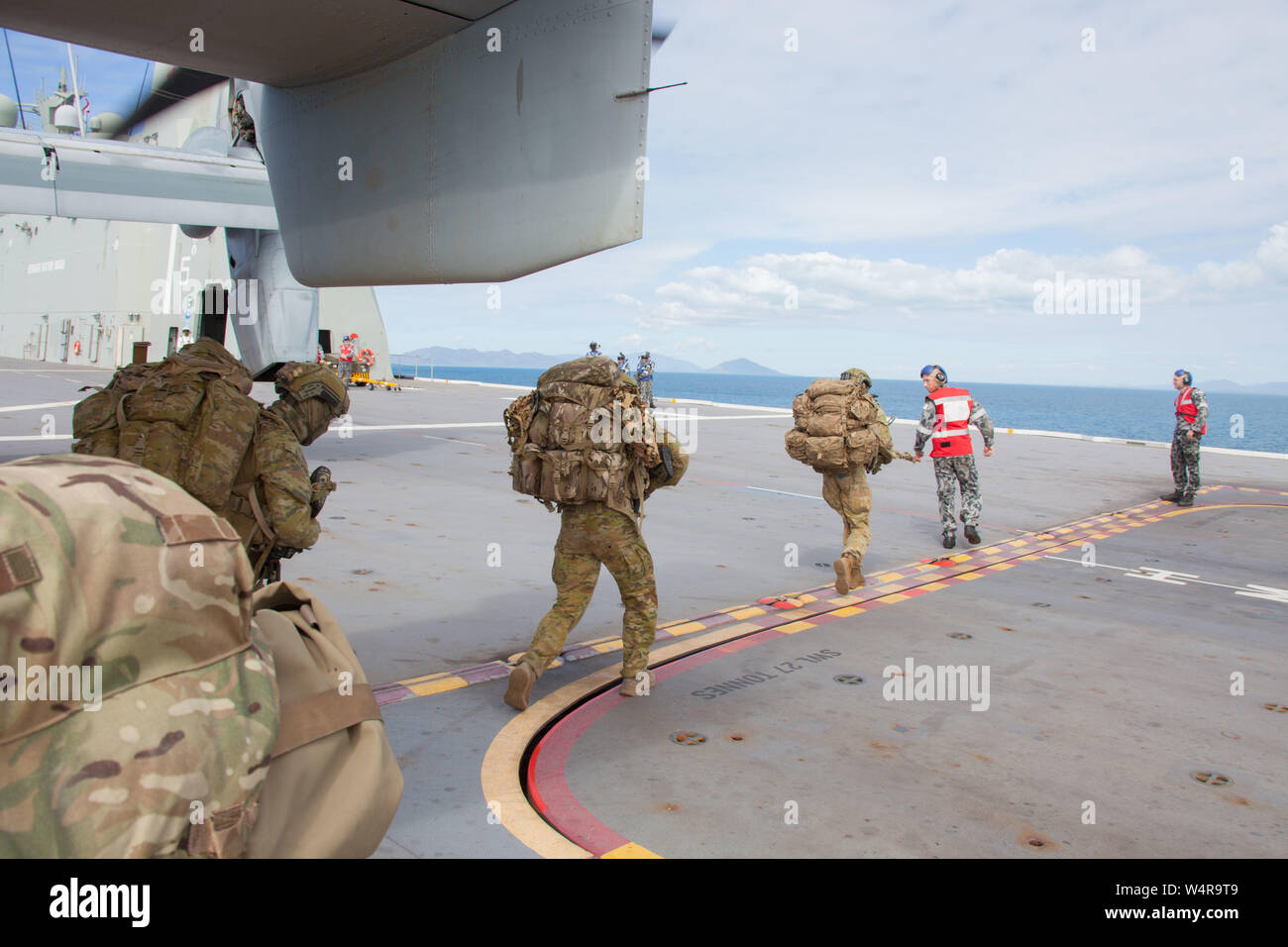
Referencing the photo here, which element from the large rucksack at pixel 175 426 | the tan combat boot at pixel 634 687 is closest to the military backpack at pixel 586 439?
the tan combat boot at pixel 634 687

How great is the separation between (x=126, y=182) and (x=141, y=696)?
749 cm

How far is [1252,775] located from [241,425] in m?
4.74

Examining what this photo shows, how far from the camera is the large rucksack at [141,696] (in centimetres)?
121

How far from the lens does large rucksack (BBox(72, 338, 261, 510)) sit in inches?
143

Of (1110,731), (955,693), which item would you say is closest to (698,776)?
(955,693)

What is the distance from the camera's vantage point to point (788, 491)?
1167 cm

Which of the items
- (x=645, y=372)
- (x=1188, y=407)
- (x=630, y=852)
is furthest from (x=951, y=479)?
(x=645, y=372)

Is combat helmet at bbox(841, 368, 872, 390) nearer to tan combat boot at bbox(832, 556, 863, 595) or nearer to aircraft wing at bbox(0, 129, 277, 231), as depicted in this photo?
tan combat boot at bbox(832, 556, 863, 595)

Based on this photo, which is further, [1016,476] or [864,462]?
[1016,476]

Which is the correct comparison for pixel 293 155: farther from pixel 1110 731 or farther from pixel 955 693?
pixel 1110 731

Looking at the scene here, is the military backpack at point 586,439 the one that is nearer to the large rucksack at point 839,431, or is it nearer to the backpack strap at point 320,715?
the backpack strap at point 320,715

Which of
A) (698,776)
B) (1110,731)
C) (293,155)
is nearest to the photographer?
(698,776)

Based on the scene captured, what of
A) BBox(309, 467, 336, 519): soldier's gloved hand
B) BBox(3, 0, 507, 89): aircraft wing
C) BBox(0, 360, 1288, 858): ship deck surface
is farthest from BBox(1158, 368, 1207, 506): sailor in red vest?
BBox(309, 467, 336, 519): soldier's gloved hand
